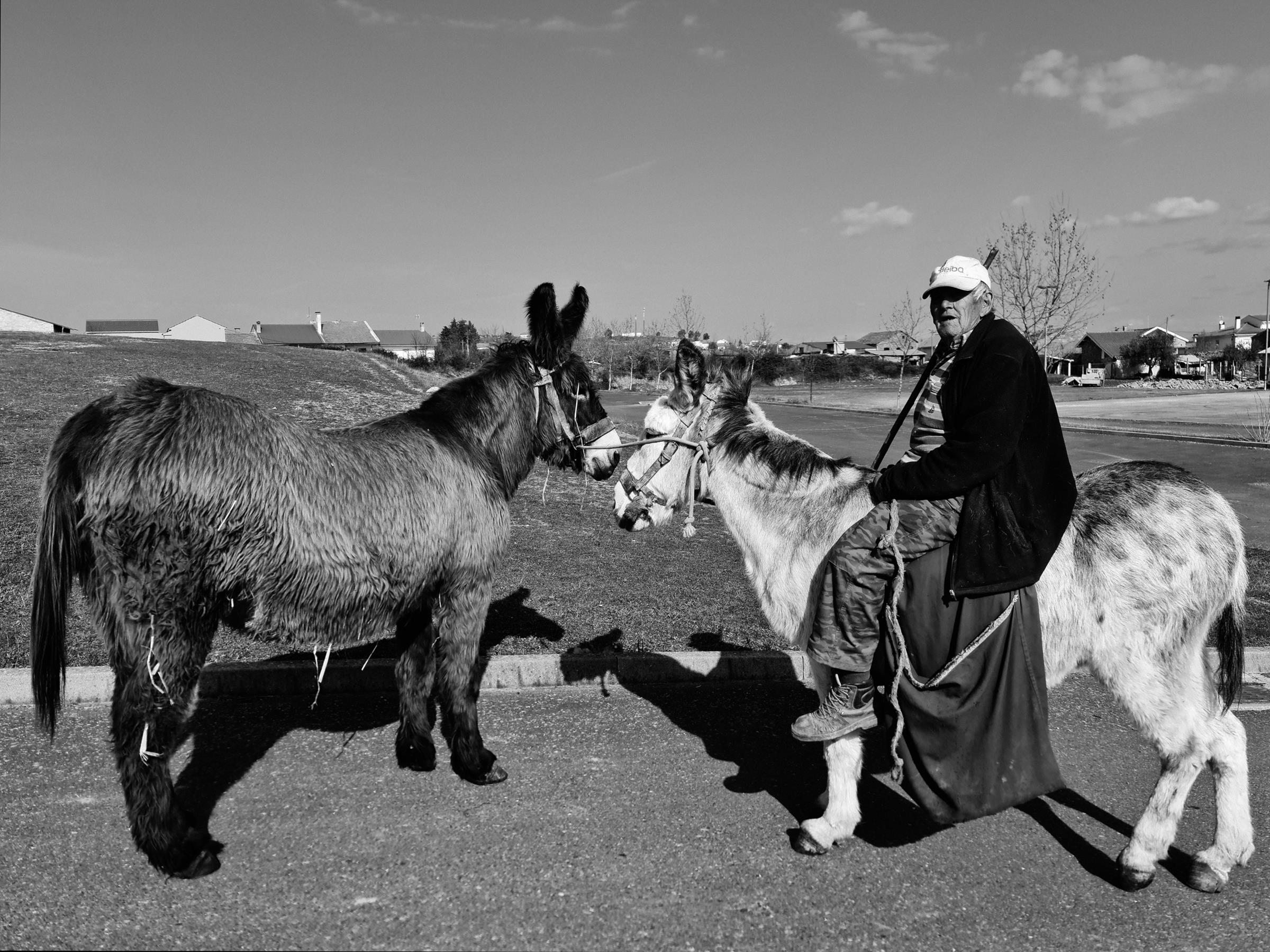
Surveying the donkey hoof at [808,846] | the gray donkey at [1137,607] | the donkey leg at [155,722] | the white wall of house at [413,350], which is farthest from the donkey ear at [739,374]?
the white wall of house at [413,350]

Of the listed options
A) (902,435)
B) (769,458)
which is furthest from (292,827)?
(902,435)

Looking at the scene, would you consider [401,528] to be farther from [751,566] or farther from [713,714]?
[713,714]

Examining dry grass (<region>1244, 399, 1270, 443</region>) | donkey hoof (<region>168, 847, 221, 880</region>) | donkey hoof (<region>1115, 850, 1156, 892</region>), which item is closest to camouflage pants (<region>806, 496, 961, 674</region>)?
donkey hoof (<region>1115, 850, 1156, 892</region>)

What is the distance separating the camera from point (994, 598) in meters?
3.51

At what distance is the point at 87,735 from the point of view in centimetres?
481

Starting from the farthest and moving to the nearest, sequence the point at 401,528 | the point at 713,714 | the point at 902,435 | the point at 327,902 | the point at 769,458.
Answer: the point at 902,435
the point at 713,714
the point at 769,458
the point at 401,528
the point at 327,902

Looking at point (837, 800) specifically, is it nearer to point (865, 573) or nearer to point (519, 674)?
point (865, 573)

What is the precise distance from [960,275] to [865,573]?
50.7 inches

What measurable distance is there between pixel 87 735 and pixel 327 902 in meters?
2.31

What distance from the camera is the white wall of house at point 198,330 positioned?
107312 millimetres

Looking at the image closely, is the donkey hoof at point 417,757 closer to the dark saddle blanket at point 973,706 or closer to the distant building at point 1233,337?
the dark saddle blanket at point 973,706

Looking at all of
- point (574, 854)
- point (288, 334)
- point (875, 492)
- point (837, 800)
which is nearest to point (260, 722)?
point (574, 854)

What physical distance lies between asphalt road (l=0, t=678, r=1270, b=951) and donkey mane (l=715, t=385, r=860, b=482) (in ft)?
5.52

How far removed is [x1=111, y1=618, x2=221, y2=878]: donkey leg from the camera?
11.0 ft
